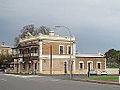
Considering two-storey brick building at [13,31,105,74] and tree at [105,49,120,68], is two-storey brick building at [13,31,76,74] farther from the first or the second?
tree at [105,49,120,68]

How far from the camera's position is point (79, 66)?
7419cm

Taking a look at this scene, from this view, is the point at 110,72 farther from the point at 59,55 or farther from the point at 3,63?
the point at 3,63

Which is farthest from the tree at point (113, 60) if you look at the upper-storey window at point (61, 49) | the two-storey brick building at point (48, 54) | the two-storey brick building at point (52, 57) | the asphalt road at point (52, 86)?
the asphalt road at point (52, 86)

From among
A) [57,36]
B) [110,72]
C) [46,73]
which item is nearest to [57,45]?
[57,36]

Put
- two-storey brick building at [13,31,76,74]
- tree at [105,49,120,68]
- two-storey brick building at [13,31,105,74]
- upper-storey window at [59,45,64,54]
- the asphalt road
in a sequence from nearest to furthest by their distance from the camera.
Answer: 1. the asphalt road
2. two-storey brick building at [13,31,76,74]
3. two-storey brick building at [13,31,105,74]
4. upper-storey window at [59,45,64,54]
5. tree at [105,49,120,68]

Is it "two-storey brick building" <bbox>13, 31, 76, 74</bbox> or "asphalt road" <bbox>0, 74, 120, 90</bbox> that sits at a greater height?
"two-storey brick building" <bbox>13, 31, 76, 74</bbox>

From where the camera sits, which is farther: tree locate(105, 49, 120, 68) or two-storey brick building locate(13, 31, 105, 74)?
tree locate(105, 49, 120, 68)

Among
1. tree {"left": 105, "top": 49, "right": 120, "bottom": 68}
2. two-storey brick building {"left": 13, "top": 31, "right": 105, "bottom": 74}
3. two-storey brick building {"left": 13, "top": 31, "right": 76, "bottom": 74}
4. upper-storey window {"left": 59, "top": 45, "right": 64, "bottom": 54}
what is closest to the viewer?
two-storey brick building {"left": 13, "top": 31, "right": 76, "bottom": 74}

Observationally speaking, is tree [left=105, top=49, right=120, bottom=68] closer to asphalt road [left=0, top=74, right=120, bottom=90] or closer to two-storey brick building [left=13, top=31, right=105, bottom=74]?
two-storey brick building [left=13, top=31, right=105, bottom=74]

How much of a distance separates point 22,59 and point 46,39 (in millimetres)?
11173

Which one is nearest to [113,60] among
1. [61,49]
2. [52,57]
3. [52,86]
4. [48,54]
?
[61,49]

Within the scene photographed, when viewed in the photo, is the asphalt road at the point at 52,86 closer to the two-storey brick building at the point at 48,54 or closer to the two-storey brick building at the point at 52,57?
the two-storey brick building at the point at 52,57

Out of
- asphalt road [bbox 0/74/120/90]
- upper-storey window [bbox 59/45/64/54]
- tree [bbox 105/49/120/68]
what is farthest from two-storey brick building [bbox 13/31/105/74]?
asphalt road [bbox 0/74/120/90]

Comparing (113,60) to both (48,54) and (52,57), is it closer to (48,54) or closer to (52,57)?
(52,57)
